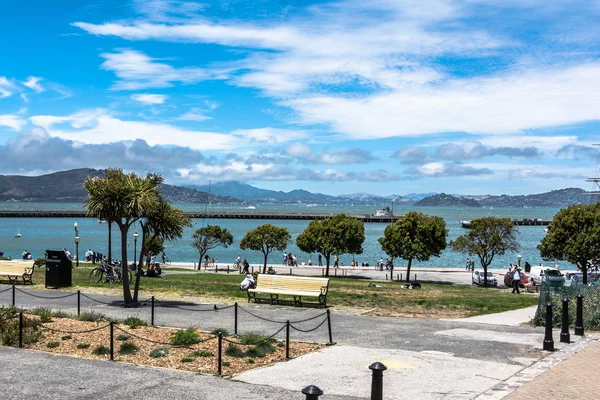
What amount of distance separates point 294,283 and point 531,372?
10858 millimetres

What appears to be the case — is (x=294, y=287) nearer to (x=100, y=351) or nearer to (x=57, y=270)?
(x=100, y=351)

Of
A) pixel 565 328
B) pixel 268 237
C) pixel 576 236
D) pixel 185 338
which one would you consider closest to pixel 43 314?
pixel 185 338

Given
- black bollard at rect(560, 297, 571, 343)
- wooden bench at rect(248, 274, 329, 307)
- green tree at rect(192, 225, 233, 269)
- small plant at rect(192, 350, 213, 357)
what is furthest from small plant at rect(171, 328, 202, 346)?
green tree at rect(192, 225, 233, 269)

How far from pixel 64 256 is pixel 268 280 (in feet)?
28.3

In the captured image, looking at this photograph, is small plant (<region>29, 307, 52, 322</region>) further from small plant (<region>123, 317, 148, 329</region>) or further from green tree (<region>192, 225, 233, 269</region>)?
green tree (<region>192, 225, 233, 269</region>)

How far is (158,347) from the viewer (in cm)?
1327

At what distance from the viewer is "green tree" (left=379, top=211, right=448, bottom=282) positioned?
4856 centimetres

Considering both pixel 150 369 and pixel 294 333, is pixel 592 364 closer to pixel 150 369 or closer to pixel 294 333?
pixel 294 333

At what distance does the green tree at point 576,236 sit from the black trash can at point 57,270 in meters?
31.9

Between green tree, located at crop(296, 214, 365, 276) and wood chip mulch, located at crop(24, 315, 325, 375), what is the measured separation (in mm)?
36113

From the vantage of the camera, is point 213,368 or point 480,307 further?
point 480,307

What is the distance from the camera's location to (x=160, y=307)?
20.1 metres

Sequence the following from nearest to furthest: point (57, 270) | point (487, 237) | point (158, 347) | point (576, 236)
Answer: point (158, 347), point (57, 270), point (576, 236), point (487, 237)

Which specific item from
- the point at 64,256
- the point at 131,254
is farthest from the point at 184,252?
the point at 64,256
